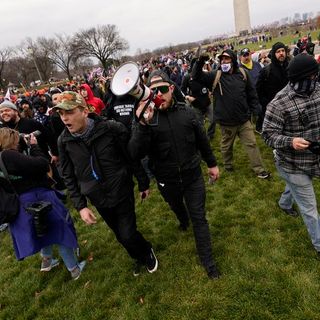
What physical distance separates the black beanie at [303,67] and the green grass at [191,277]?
202cm

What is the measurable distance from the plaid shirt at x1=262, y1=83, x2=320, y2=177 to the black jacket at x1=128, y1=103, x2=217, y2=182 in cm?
73


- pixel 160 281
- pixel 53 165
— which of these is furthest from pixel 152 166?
pixel 53 165

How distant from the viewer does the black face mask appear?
301 cm

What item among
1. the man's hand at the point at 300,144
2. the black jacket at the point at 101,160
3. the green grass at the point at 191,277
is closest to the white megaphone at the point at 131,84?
the black jacket at the point at 101,160

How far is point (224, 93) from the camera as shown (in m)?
5.48

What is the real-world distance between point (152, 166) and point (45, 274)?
228cm

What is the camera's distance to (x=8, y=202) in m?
3.54

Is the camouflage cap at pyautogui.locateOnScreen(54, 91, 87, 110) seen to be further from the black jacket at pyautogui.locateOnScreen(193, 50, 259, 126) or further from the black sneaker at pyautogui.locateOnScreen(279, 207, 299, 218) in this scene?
the black sneaker at pyautogui.locateOnScreen(279, 207, 299, 218)

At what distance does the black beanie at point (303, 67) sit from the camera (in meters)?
2.95

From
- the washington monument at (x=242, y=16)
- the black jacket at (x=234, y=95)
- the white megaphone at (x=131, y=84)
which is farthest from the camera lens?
the washington monument at (x=242, y=16)

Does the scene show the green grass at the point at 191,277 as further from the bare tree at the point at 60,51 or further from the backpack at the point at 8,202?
the bare tree at the point at 60,51

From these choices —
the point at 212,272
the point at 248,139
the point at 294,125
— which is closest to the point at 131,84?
the point at 294,125

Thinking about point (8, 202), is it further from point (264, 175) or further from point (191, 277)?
point (264, 175)

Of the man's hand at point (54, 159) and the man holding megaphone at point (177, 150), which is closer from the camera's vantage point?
the man holding megaphone at point (177, 150)
